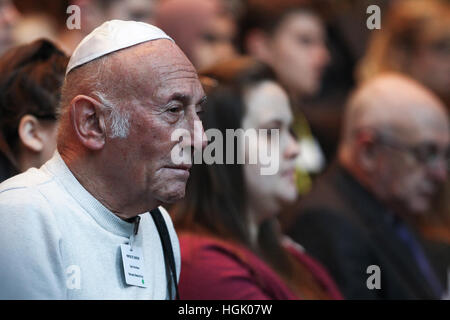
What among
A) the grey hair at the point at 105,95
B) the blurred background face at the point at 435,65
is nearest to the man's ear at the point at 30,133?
the grey hair at the point at 105,95

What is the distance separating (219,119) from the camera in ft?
9.96

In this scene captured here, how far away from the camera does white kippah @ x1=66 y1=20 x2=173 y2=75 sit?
6.65ft

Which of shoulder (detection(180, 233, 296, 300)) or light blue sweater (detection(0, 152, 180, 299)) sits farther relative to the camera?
shoulder (detection(180, 233, 296, 300))

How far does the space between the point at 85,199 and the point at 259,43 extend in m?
3.51

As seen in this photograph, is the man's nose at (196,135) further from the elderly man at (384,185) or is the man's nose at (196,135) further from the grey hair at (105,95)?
the elderly man at (384,185)

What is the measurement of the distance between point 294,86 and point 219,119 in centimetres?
247

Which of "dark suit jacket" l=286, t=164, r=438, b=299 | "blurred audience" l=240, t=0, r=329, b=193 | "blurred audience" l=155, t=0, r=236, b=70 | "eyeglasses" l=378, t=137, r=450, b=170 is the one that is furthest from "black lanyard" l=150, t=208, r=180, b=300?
"blurred audience" l=240, t=0, r=329, b=193

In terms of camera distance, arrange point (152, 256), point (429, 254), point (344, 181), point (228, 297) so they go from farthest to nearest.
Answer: point (429, 254)
point (344, 181)
point (228, 297)
point (152, 256)

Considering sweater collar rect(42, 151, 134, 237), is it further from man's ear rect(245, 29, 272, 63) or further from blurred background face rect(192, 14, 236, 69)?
man's ear rect(245, 29, 272, 63)

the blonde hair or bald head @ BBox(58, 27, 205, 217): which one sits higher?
the blonde hair

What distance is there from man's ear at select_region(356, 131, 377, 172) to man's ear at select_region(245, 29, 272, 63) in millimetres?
1461
